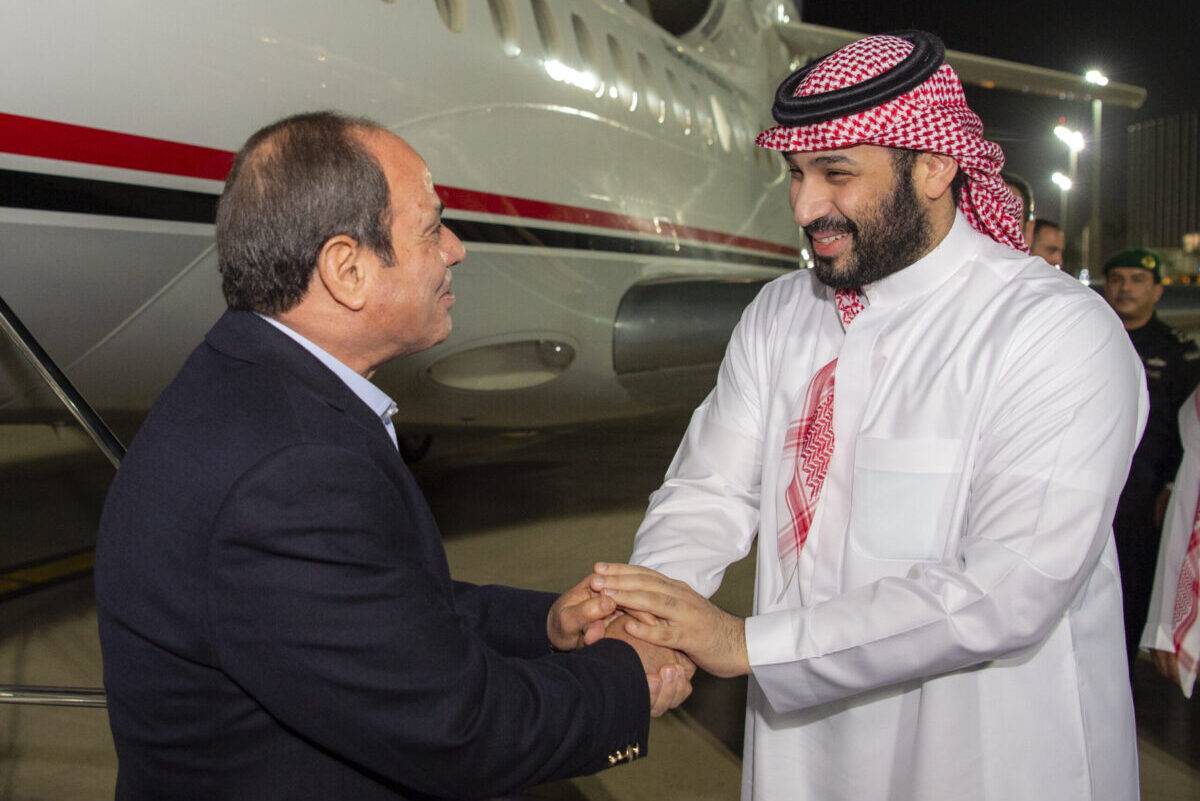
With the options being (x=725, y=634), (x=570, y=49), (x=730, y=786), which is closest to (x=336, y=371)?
(x=725, y=634)

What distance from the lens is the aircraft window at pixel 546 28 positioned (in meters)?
6.06

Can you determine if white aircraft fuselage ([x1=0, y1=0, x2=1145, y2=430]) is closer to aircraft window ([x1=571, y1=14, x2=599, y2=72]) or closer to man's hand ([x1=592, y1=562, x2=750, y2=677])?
aircraft window ([x1=571, y1=14, x2=599, y2=72])

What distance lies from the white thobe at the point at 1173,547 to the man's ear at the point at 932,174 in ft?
4.89

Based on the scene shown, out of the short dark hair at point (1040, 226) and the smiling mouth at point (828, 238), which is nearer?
the smiling mouth at point (828, 238)

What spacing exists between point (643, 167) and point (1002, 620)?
17.9 feet

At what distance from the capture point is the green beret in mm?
4512

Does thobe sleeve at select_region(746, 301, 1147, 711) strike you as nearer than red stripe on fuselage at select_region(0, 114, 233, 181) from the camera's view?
Yes

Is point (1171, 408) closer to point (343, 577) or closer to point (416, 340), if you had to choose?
point (416, 340)

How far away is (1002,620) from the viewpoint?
1.90m

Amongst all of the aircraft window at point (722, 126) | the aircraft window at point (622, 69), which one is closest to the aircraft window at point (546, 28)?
the aircraft window at point (622, 69)

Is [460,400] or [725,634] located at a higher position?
[725,634]

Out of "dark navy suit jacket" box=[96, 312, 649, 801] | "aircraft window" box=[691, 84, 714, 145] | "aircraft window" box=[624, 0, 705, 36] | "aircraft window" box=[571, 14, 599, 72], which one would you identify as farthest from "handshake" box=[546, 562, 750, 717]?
"aircraft window" box=[624, 0, 705, 36]

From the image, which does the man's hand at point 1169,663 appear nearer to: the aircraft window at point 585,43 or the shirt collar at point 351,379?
the shirt collar at point 351,379

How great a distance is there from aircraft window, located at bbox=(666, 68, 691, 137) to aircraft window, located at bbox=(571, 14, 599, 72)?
127 cm
